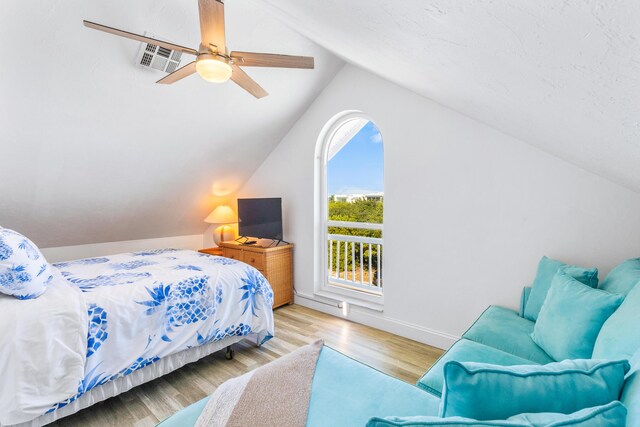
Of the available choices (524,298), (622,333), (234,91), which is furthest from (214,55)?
(524,298)

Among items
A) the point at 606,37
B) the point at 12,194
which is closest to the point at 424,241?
the point at 606,37

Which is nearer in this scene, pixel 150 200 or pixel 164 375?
pixel 164 375

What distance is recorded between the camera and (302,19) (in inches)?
72.0

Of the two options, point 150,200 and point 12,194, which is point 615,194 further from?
point 12,194

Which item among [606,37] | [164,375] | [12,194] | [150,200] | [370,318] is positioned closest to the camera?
[606,37]

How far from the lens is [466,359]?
1.49 metres

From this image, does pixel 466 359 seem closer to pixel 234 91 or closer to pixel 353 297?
pixel 353 297

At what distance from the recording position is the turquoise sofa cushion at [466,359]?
1.38m

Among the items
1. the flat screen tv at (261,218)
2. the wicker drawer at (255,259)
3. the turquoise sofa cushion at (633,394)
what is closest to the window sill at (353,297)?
the wicker drawer at (255,259)

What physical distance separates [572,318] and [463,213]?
3.94ft

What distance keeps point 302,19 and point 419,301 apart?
2.43 m

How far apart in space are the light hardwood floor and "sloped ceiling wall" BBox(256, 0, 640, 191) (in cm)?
187

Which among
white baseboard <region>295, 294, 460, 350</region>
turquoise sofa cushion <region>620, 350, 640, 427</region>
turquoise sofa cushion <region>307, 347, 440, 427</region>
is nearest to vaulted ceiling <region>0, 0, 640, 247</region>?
turquoise sofa cushion <region>620, 350, 640, 427</region>

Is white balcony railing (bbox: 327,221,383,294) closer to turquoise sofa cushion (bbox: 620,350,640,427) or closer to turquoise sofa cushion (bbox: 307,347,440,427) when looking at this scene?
turquoise sofa cushion (bbox: 307,347,440,427)
